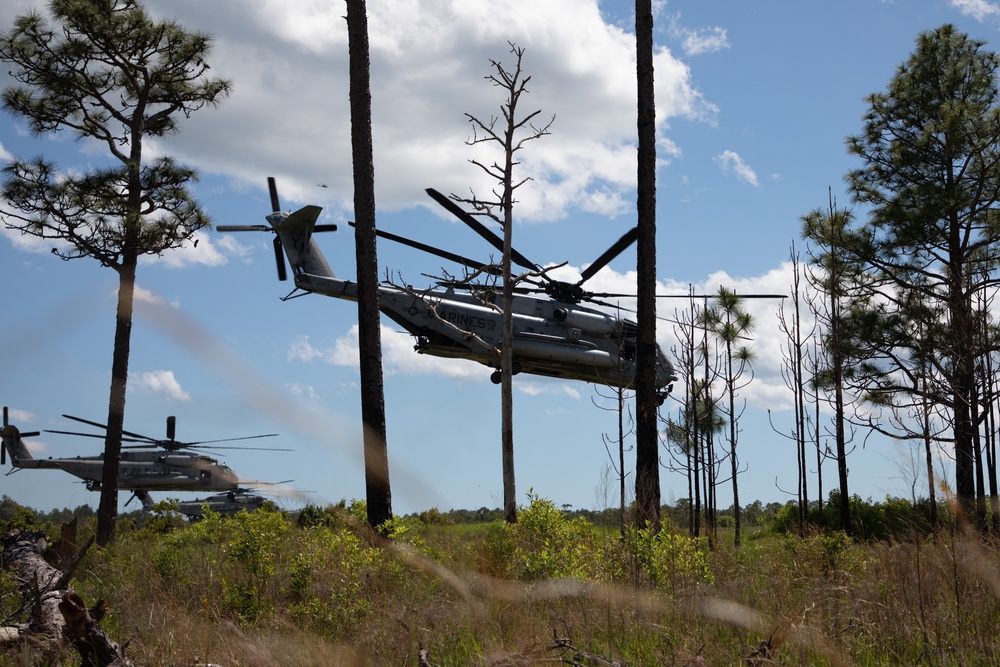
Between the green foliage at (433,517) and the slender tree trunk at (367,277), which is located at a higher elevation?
the slender tree trunk at (367,277)

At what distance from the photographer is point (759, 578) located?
9133mm

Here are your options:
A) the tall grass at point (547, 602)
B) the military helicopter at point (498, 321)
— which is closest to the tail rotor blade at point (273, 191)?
the military helicopter at point (498, 321)

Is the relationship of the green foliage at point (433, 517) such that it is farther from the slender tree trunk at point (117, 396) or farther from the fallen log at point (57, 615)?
the fallen log at point (57, 615)

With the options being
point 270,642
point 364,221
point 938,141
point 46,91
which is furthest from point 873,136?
point 270,642

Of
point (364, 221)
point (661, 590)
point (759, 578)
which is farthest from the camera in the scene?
point (364, 221)

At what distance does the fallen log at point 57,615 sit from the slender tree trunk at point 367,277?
16.7ft

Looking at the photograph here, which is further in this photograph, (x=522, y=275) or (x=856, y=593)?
(x=522, y=275)

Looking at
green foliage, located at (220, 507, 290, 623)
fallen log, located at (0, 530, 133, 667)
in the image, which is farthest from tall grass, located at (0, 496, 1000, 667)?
fallen log, located at (0, 530, 133, 667)

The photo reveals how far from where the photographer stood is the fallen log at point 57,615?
5793 mm

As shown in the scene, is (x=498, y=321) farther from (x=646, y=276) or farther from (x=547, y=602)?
(x=547, y=602)

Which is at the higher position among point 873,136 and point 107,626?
point 873,136

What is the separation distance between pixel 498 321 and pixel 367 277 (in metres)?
9.76

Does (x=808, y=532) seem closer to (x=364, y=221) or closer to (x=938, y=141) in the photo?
(x=364, y=221)

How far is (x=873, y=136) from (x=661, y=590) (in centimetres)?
1653
